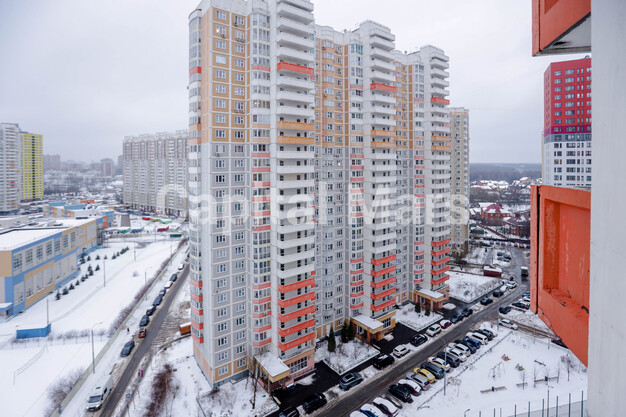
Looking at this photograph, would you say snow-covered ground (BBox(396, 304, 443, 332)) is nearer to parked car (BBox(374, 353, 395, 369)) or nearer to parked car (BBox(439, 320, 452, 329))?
parked car (BBox(439, 320, 452, 329))

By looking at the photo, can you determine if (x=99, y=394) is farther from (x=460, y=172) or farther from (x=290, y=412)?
(x=460, y=172)

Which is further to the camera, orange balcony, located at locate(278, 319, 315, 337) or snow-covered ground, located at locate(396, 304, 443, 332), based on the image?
snow-covered ground, located at locate(396, 304, 443, 332)

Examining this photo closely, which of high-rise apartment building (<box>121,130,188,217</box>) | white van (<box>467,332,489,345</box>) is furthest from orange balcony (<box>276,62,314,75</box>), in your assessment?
high-rise apartment building (<box>121,130,188,217</box>)

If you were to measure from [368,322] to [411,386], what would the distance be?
8.76 meters

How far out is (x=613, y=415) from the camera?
3.66m

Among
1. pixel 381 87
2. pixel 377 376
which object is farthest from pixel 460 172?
pixel 377 376

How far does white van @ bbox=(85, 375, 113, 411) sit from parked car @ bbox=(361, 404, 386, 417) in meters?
Result: 22.1

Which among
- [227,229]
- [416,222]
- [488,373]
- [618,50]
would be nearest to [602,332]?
[618,50]

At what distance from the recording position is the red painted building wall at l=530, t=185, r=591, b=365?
4863 mm

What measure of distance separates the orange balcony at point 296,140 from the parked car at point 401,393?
23.4 m

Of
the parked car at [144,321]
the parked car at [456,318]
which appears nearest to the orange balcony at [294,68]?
the parked car at [456,318]

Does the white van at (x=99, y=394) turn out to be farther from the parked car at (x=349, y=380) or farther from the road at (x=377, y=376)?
the parked car at (x=349, y=380)

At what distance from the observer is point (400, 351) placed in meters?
34.1

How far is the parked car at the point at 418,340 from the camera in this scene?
35.7 m
